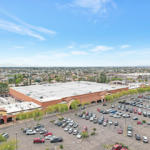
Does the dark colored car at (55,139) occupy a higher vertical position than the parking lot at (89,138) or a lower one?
higher

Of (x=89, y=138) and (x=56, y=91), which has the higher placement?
(x=56, y=91)

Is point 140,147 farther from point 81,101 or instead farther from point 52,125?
point 81,101

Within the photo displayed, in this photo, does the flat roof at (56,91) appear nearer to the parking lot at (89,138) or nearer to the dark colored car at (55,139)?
the parking lot at (89,138)

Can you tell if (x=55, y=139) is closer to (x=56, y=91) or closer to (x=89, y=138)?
(x=89, y=138)

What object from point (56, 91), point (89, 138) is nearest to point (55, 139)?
point (89, 138)

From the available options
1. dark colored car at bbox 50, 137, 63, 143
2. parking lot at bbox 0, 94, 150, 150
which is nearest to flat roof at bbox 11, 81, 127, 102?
parking lot at bbox 0, 94, 150, 150

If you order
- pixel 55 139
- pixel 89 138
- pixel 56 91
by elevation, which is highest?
pixel 56 91

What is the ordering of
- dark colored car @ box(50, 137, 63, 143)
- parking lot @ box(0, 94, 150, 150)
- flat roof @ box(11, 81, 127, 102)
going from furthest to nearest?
flat roof @ box(11, 81, 127, 102) → dark colored car @ box(50, 137, 63, 143) → parking lot @ box(0, 94, 150, 150)

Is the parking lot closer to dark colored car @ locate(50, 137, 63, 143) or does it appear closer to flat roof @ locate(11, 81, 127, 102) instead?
dark colored car @ locate(50, 137, 63, 143)

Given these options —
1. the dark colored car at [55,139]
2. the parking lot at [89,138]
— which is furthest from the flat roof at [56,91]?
the dark colored car at [55,139]

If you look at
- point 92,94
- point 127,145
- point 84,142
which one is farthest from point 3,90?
point 127,145

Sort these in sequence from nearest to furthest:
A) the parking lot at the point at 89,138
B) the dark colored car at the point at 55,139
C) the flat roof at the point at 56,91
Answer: the parking lot at the point at 89,138
the dark colored car at the point at 55,139
the flat roof at the point at 56,91
